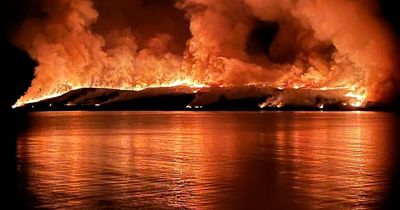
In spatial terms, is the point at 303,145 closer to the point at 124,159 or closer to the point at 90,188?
the point at 124,159

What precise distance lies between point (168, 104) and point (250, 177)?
117 m

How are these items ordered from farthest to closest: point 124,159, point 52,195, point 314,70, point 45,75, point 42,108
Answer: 1. point 42,108
2. point 45,75
3. point 314,70
4. point 124,159
5. point 52,195

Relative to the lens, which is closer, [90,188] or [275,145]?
[90,188]

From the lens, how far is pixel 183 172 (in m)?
23.1

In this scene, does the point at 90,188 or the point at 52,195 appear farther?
the point at 90,188

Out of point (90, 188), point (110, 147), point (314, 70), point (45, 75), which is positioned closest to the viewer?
point (90, 188)

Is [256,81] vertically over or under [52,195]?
over

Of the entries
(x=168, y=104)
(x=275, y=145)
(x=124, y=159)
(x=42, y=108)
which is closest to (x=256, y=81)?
(x=168, y=104)

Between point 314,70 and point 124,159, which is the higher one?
point 314,70

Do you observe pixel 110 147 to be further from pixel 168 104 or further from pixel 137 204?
pixel 168 104

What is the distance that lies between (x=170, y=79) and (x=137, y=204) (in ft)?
348

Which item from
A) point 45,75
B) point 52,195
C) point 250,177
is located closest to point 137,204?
point 52,195

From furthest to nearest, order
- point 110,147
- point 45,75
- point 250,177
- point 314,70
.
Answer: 1. point 45,75
2. point 314,70
3. point 110,147
4. point 250,177

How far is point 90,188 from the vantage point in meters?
19.5
